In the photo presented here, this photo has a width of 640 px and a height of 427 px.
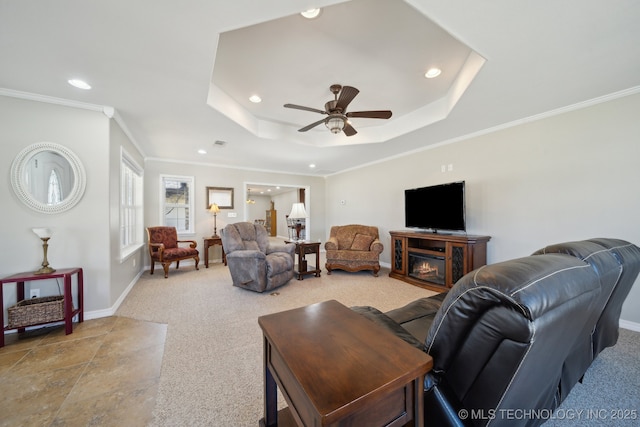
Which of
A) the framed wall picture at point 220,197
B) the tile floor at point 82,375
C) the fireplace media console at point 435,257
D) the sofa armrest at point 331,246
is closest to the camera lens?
the tile floor at point 82,375

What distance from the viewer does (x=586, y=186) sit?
105 inches

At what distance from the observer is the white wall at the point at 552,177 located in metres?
2.46

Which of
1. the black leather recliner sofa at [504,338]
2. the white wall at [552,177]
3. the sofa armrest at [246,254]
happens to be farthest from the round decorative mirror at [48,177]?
the white wall at [552,177]

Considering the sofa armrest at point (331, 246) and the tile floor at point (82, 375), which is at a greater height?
the sofa armrest at point (331, 246)

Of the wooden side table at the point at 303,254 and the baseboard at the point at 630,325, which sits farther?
the wooden side table at the point at 303,254

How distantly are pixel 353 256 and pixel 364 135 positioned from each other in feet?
7.32

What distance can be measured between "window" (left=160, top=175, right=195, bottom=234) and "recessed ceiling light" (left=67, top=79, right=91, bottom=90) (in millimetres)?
3158

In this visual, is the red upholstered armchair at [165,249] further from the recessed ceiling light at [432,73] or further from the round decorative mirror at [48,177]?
the recessed ceiling light at [432,73]

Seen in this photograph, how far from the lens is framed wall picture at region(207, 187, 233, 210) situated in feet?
18.5

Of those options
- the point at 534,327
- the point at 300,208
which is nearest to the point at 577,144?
the point at 534,327

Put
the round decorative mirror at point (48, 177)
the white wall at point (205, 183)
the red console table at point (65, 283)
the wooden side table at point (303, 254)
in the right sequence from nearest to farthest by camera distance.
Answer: the red console table at point (65, 283), the round decorative mirror at point (48, 177), the wooden side table at point (303, 254), the white wall at point (205, 183)

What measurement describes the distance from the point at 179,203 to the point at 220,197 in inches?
34.7

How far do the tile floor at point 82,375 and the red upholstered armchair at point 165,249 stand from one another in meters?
1.88

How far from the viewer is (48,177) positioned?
2.53 meters
